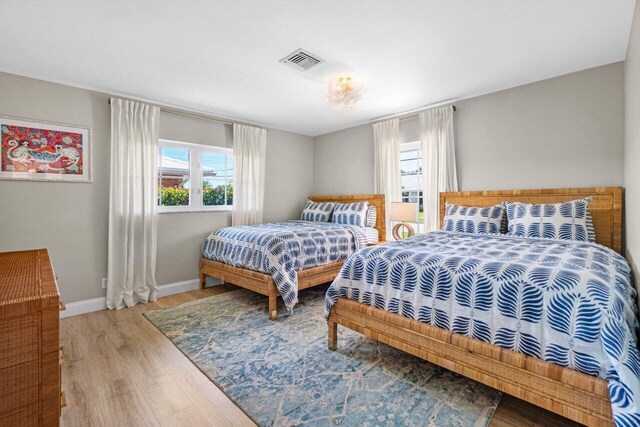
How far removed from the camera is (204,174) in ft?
13.2

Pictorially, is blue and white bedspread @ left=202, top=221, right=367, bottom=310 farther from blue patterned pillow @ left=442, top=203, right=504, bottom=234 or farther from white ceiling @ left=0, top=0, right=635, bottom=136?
white ceiling @ left=0, top=0, right=635, bottom=136

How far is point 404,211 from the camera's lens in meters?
3.64

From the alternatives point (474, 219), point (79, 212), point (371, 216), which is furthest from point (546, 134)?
point (79, 212)

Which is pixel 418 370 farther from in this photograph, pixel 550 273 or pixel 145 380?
pixel 145 380

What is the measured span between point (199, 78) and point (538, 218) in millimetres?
3439

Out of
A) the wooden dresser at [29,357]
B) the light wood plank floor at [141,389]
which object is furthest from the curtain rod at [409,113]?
the wooden dresser at [29,357]

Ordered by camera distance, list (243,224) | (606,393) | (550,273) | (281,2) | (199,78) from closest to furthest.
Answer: (606,393) → (550,273) → (281,2) → (199,78) → (243,224)

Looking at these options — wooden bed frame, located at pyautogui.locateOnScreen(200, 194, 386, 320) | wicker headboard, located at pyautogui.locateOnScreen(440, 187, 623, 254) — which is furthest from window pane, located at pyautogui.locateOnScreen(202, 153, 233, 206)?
wicker headboard, located at pyautogui.locateOnScreen(440, 187, 623, 254)

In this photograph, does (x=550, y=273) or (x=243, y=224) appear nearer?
(x=550, y=273)

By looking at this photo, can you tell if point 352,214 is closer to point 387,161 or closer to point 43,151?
point 387,161

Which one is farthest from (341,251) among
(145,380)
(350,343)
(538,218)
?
(145,380)

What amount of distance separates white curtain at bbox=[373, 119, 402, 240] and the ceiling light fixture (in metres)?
1.46

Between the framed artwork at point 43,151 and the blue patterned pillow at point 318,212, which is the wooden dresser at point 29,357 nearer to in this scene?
the framed artwork at point 43,151

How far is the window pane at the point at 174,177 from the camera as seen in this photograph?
3.69 m
